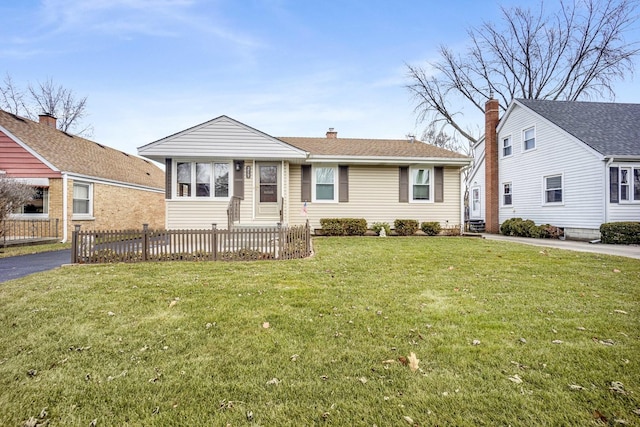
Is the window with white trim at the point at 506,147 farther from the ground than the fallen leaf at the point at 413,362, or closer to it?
farther from the ground

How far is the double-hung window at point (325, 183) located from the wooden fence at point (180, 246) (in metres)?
5.66

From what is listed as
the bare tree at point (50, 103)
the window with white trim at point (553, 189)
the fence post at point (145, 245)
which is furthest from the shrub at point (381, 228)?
the bare tree at point (50, 103)

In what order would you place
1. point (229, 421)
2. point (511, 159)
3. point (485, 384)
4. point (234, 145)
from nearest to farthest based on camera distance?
point (229, 421) → point (485, 384) → point (234, 145) → point (511, 159)

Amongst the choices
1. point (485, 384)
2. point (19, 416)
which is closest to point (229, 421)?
point (19, 416)

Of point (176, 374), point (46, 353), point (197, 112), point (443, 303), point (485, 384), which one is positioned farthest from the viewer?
point (197, 112)

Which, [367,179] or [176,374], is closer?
[176,374]

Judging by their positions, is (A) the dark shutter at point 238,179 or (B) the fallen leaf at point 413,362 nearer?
(B) the fallen leaf at point 413,362

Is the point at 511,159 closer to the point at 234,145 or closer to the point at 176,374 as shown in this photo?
the point at 234,145

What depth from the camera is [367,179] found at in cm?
1401

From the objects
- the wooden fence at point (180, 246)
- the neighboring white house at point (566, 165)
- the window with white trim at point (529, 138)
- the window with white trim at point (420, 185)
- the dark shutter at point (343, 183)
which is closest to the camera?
the wooden fence at point (180, 246)

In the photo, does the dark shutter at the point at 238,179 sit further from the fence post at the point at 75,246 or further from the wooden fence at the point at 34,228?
the wooden fence at the point at 34,228

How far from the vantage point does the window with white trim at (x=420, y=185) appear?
14.1 metres

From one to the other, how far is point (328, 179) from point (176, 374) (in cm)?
1177

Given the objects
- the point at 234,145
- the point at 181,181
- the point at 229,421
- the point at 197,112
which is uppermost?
the point at 197,112
